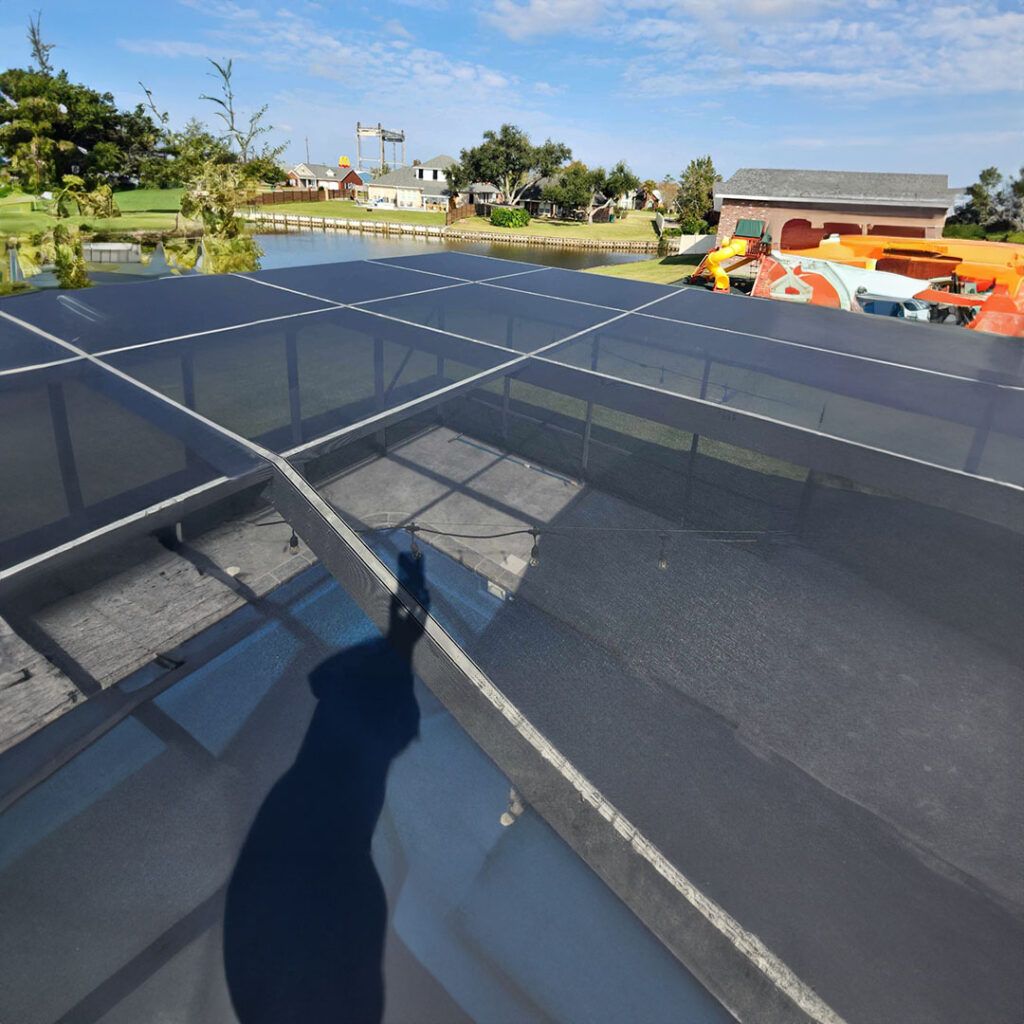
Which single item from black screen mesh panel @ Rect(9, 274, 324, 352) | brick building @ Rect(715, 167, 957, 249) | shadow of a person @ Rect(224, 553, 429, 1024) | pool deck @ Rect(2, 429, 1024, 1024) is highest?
brick building @ Rect(715, 167, 957, 249)

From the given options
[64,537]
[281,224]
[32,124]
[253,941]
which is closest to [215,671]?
[253,941]

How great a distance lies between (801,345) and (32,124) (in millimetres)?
66390

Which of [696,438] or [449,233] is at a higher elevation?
[449,233]

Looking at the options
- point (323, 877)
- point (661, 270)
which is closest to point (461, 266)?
point (323, 877)

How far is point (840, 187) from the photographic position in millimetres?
40469

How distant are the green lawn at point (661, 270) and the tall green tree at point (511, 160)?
4718 cm

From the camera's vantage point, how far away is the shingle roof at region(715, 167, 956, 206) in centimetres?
3816

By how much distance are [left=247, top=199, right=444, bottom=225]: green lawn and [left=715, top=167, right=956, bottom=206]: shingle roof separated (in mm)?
38852

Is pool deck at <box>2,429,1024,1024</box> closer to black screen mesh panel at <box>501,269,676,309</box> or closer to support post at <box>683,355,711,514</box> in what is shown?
support post at <box>683,355,711,514</box>

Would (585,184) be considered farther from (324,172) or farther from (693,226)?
(324,172)

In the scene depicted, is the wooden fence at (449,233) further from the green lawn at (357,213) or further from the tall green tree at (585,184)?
the tall green tree at (585,184)

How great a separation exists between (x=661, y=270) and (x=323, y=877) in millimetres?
39402

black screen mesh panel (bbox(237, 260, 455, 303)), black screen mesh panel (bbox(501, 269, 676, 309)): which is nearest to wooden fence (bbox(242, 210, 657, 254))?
black screen mesh panel (bbox(501, 269, 676, 309))

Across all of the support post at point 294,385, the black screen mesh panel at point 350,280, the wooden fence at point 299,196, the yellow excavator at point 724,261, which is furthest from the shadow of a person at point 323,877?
the wooden fence at point 299,196
